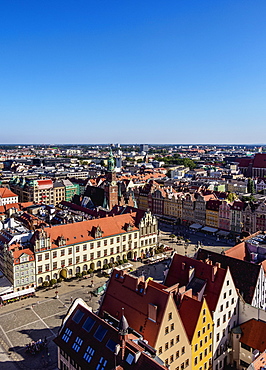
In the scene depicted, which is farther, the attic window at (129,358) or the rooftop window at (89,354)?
the rooftop window at (89,354)

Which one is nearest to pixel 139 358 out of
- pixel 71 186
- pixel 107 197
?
pixel 107 197

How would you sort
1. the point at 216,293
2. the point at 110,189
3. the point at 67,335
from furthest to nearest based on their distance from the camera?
the point at 110,189 < the point at 216,293 < the point at 67,335

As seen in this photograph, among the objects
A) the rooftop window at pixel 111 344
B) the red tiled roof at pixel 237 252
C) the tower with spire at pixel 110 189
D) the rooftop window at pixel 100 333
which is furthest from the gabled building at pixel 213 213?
the rooftop window at pixel 111 344

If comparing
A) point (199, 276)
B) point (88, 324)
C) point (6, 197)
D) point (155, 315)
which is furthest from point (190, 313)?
point (6, 197)

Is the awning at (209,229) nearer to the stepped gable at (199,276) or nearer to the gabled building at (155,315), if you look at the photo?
the stepped gable at (199,276)

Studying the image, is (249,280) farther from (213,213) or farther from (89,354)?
(213,213)
